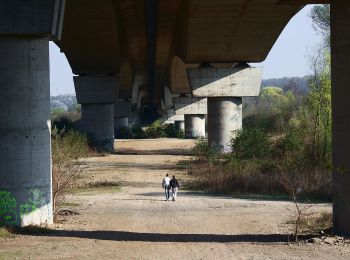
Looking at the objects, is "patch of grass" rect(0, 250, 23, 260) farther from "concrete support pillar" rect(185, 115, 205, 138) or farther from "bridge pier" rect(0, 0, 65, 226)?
"concrete support pillar" rect(185, 115, 205, 138)

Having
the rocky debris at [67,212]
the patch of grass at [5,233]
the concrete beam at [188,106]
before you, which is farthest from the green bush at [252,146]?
the concrete beam at [188,106]

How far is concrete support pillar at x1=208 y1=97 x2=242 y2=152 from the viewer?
4834 centimetres

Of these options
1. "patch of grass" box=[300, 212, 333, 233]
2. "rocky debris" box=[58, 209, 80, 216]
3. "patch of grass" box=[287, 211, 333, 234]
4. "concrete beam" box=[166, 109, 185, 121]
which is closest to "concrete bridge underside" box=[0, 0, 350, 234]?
"patch of grass" box=[287, 211, 333, 234]

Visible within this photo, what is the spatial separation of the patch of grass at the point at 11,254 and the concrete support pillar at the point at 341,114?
7.35 metres

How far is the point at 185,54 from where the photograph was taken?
1785 inches

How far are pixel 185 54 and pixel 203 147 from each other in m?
6.00

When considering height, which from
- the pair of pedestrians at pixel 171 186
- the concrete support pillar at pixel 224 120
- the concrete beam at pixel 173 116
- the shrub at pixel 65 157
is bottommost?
the pair of pedestrians at pixel 171 186

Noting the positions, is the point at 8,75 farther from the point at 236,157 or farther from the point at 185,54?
the point at 185,54

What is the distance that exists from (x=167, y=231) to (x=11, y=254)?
16.2 ft

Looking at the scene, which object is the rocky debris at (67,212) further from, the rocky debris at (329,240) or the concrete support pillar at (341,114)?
the concrete support pillar at (341,114)

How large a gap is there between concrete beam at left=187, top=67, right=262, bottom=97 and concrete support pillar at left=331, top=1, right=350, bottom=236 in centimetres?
2976

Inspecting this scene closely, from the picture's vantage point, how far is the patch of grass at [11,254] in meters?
15.1

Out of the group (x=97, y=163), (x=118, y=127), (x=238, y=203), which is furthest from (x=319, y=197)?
(x=118, y=127)

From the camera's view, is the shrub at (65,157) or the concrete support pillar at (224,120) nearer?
the shrub at (65,157)
